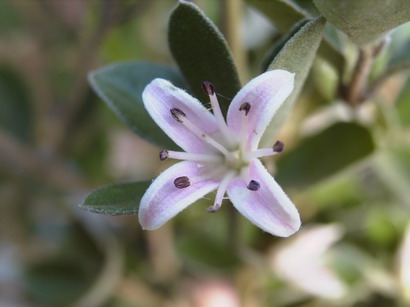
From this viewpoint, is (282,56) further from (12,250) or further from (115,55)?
(12,250)

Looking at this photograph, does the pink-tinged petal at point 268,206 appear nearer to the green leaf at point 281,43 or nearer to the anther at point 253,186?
the anther at point 253,186

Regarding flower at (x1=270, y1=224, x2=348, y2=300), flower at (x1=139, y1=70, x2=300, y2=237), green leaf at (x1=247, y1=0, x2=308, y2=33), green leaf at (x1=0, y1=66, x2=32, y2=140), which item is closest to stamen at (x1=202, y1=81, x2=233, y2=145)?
flower at (x1=139, y1=70, x2=300, y2=237)

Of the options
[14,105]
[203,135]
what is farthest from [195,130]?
[14,105]

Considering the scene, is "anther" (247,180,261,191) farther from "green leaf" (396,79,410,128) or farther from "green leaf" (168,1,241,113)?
"green leaf" (396,79,410,128)

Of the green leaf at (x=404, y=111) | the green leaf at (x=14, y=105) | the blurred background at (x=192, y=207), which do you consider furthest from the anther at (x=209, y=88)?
the green leaf at (x=14, y=105)

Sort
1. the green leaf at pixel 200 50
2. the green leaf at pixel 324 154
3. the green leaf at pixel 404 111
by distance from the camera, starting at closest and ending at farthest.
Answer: the green leaf at pixel 200 50
the green leaf at pixel 324 154
the green leaf at pixel 404 111

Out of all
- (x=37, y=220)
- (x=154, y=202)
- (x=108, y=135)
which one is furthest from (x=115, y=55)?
(x=154, y=202)

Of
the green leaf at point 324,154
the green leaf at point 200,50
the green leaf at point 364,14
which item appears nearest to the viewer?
the green leaf at point 364,14
